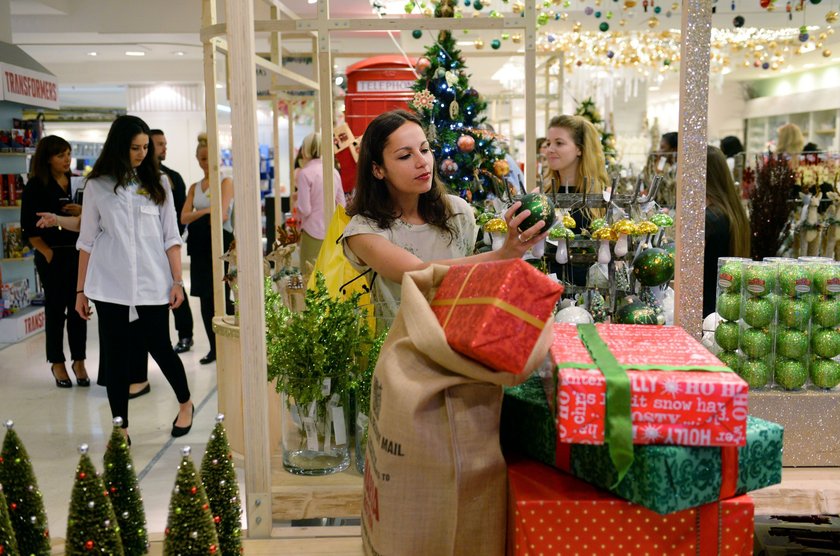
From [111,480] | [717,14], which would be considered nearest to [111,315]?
[111,480]

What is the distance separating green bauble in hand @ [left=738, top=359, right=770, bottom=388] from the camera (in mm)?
1616

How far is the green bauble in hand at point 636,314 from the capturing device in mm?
1677

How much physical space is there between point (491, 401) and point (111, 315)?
2.93 meters

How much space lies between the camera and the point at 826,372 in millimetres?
1598

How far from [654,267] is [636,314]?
135 millimetres

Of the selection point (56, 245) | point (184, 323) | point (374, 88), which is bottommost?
point (184, 323)

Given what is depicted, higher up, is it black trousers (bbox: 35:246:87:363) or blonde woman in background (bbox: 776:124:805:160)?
blonde woman in background (bbox: 776:124:805:160)

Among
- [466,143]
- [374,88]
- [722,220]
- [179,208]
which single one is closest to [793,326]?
[722,220]

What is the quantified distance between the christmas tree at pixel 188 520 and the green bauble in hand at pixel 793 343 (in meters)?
1.13

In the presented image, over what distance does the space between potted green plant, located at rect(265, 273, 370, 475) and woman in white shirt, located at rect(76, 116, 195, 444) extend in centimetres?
216

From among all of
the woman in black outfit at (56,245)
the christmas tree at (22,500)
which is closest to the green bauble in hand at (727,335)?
the christmas tree at (22,500)

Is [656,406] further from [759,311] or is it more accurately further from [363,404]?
[363,404]

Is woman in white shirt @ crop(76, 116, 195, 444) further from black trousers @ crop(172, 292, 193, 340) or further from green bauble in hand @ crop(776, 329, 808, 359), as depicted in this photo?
green bauble in hand @ crop(776, 329, 808, 359)

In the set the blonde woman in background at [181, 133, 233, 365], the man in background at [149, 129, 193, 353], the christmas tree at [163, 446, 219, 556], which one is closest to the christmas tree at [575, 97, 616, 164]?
the blonde woman in background at [181, 133, 233, 365]
